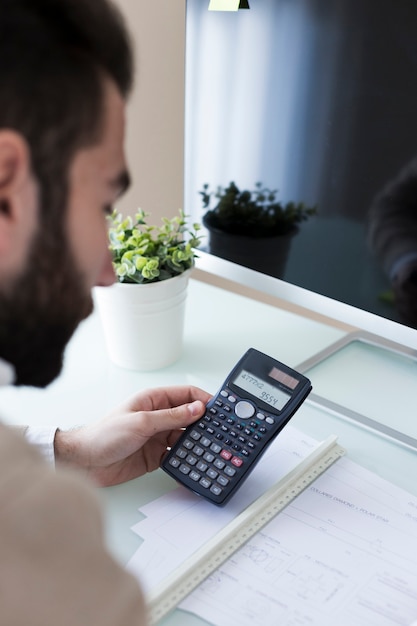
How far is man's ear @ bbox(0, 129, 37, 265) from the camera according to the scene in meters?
0.44

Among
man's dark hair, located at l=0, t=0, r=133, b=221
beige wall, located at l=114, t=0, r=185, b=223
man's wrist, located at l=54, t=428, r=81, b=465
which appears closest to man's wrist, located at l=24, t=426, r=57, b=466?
man's wrist, located at l=54, t=428, r=81, b=465

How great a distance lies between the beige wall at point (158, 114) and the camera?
1.41 metres

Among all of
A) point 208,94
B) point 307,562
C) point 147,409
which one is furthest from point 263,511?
point 208,94

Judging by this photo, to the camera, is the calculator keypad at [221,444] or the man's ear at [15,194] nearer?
the man's ear at [15,194]

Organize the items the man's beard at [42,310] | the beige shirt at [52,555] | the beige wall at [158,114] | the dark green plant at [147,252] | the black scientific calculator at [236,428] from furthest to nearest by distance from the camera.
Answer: the beige wall at [158,114]
the dark green plant at [147,252]
the black scientific calculator at [236,428]
the man's beard at [42,310]
the beige shirt at [52,555]

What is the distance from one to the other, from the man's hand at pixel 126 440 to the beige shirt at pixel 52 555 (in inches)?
12.3

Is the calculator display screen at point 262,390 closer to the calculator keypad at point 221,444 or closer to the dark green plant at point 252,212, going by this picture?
the calculator keypad at point 221,444

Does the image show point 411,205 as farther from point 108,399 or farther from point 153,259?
point 108,399

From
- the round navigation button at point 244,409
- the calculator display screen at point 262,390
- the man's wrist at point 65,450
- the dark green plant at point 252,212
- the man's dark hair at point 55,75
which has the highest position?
the man's dark hair at point 55,75

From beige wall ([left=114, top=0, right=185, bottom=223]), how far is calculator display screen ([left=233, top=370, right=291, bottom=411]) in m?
0.72

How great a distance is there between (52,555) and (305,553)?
340 mm

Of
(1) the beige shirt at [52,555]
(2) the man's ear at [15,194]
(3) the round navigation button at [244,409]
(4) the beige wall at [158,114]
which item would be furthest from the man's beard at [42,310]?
(4) the beige wall at [158,114]

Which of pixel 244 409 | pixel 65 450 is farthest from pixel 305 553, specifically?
pixel 65 450

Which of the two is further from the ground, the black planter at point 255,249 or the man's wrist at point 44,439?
the black planter at point 255,249
